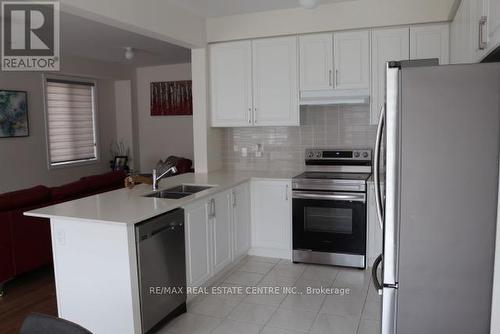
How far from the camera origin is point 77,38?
5.30m

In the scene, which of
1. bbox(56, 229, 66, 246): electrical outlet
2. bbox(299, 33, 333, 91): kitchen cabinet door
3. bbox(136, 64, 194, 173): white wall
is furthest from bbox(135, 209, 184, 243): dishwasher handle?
bbox(136, 64, 194, 173): white wall

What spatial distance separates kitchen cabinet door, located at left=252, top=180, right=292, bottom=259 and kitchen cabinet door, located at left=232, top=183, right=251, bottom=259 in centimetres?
10

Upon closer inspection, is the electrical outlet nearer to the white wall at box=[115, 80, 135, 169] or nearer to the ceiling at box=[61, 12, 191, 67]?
the ceiling at box=[61, 12, 191, 67]

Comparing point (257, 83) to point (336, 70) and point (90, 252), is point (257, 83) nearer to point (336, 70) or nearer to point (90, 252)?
point (336, 70)

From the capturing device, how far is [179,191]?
399cm

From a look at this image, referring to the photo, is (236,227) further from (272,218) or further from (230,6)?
(230,6)

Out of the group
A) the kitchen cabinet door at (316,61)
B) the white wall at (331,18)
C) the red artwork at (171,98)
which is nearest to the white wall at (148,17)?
the white wall at (331,18)

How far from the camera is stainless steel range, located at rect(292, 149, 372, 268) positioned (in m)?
4.10

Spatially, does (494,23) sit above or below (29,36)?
below

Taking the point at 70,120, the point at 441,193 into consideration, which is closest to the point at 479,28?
the point at 441,193

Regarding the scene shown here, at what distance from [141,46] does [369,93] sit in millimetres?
3239

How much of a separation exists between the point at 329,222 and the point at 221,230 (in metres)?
1.11

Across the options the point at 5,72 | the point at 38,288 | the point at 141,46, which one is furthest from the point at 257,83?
the point at 5,72

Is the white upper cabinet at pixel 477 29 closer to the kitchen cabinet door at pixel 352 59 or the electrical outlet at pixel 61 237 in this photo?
the kitchen cabinet door at pixel 352 59
